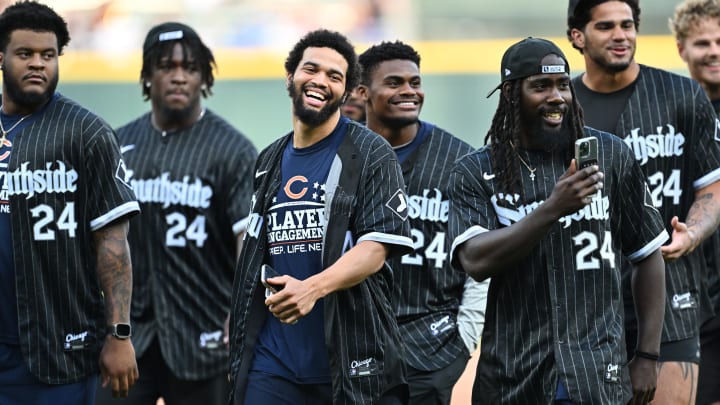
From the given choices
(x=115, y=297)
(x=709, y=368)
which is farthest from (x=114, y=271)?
(x=709, y=368)

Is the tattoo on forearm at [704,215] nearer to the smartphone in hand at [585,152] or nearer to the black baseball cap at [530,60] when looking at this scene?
the black baseball cap at [530,60]

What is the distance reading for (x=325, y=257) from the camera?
18.7ft

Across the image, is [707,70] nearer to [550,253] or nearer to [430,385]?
[430,385]

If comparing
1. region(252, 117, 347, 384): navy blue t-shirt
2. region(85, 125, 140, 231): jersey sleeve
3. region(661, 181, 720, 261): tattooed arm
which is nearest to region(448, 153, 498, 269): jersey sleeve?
region(252, 117, 347, 384): navy blue t-shirt

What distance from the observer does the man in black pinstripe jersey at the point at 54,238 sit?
618 cm

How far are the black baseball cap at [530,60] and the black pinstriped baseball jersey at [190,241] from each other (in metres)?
2.72

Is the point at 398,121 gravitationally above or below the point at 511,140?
above

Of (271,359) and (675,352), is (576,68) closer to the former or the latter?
(675,352)

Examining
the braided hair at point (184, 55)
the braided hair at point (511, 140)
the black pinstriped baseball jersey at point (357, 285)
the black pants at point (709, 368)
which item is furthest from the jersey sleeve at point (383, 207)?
the braided hair at point (184, 55)

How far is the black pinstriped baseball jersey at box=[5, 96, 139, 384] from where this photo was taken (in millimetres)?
6180

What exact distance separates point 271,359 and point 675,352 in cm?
217

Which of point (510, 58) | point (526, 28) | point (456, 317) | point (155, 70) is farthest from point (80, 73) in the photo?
point (510, 58)

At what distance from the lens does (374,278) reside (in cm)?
587

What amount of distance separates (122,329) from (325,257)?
45.9 inches
